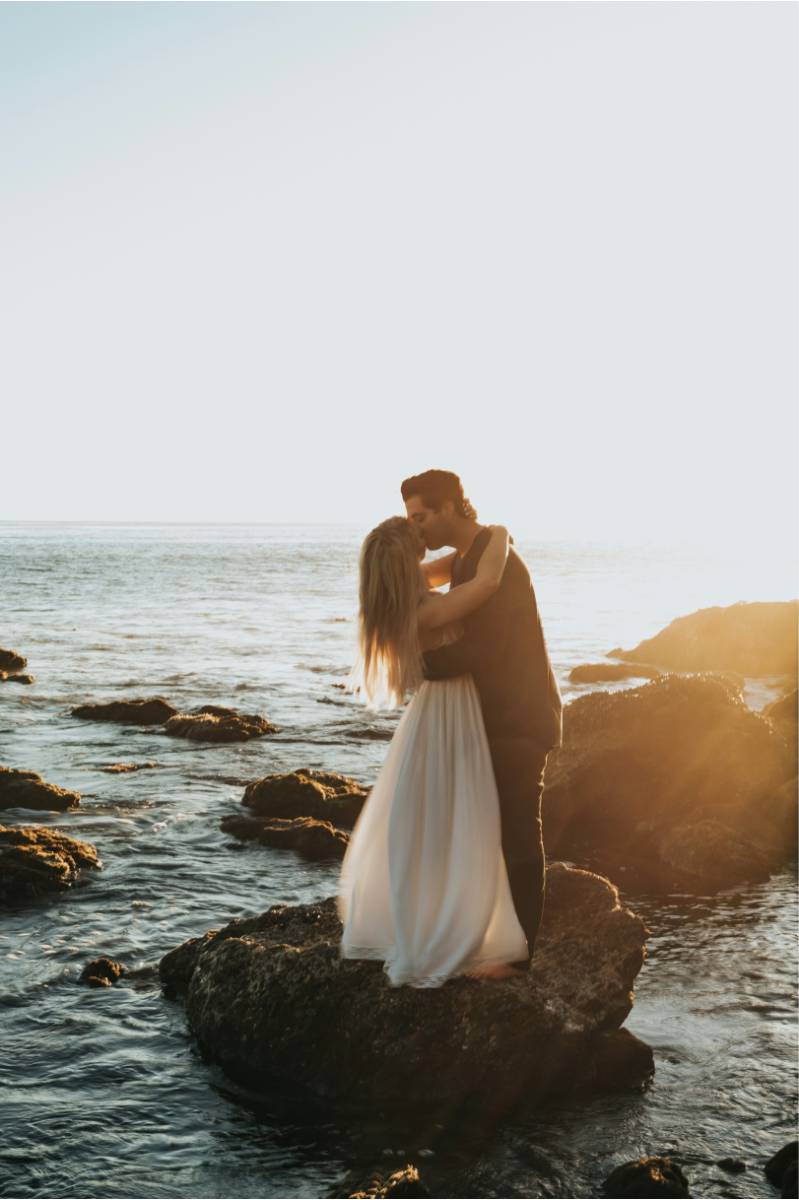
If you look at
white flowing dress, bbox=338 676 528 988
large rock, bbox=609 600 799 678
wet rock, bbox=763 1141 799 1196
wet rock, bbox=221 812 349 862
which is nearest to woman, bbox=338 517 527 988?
white flowing dress, bbox=338 676 528 988

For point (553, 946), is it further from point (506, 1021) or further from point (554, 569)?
point (554, 569)

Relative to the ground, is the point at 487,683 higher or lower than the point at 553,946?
higher

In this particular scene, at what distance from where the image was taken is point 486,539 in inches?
241

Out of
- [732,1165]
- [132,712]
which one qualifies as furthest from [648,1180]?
[132,712]

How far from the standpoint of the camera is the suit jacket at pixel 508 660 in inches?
246

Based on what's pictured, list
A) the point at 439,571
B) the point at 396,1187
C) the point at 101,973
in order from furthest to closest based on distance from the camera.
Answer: the point at 101,973 < the point at 439,571 < the point at 396,1187

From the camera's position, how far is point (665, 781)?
509 inches

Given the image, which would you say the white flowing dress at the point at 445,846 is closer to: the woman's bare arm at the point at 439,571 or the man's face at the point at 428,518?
the woman's bare arm at the point at 439,571

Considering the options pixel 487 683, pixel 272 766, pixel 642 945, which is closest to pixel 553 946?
pixel 642 945

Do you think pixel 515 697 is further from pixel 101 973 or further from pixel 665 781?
pixel 665 781

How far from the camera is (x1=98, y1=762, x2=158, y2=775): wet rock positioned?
15883 millimetres

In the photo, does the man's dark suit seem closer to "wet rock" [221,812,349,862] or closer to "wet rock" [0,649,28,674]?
"wet rock" [221,812,349,862]

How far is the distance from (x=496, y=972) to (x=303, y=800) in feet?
22.8

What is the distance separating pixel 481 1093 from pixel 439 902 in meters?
1.19
